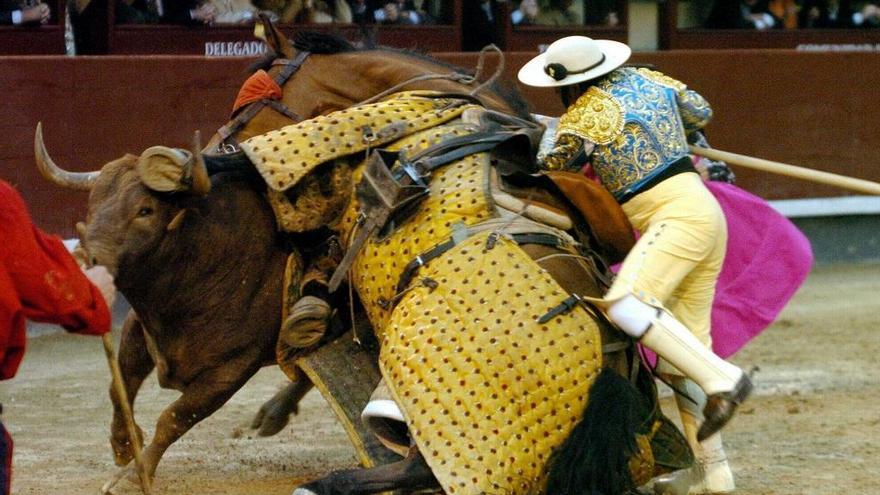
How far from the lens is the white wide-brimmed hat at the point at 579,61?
445 cm

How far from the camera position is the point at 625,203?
457 cm

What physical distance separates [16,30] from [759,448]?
4.91m

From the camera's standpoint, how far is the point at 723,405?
4.11 m

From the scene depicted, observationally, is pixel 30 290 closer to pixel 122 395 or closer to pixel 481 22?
pixel 122 395

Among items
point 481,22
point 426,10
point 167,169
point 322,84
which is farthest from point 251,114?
point 481,22

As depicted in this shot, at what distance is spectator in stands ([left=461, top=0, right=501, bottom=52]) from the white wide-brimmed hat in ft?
17.6

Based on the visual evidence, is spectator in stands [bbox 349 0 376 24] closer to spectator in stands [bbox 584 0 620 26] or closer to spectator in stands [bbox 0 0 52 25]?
spectator in stands [bbox 584 0 620 26]

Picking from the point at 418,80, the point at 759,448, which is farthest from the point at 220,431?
the point at 759,448

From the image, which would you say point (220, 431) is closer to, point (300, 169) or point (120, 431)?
point (120, 431)

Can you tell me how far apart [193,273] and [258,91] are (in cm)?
97

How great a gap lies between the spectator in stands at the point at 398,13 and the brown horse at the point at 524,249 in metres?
3.93

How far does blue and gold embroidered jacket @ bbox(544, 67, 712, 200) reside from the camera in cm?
443

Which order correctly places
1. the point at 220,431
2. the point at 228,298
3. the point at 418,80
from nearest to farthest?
1. the point at 228,298
2. the point at 418,80
3. the point at 220,431

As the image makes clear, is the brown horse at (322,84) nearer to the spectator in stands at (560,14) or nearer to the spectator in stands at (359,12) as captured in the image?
the spectator in stands at (359,12)
